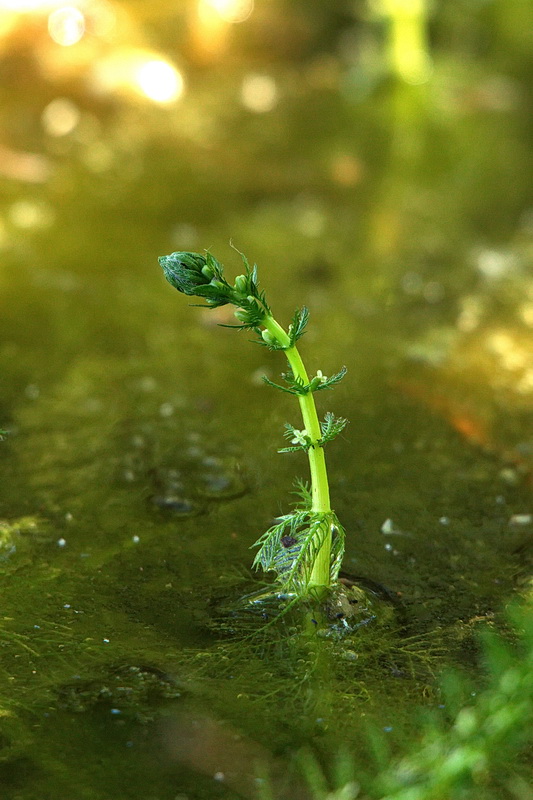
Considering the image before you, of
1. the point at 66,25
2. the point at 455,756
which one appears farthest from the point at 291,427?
the point at 66,25

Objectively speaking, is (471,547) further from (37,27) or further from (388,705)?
(37,27)

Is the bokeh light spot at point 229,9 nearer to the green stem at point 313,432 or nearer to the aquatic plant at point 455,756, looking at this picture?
the green stem at point 313,432

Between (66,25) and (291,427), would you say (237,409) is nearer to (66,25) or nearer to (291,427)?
(291,427)

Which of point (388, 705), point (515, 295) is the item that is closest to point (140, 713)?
point (388, 705)

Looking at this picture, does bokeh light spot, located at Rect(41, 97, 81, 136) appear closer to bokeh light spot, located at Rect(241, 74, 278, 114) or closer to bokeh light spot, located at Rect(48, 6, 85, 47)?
bokeh light spot, located at Rect(48, 6, 85, 47)

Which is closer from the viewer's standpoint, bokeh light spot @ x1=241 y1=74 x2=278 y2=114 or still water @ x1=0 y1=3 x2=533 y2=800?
still water @ x1=0 y1=3 x2=533 y2=800


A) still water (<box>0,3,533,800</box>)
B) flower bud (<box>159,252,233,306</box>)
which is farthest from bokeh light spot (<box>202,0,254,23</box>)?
flower bud (<box>159,252,233,306</box>)
